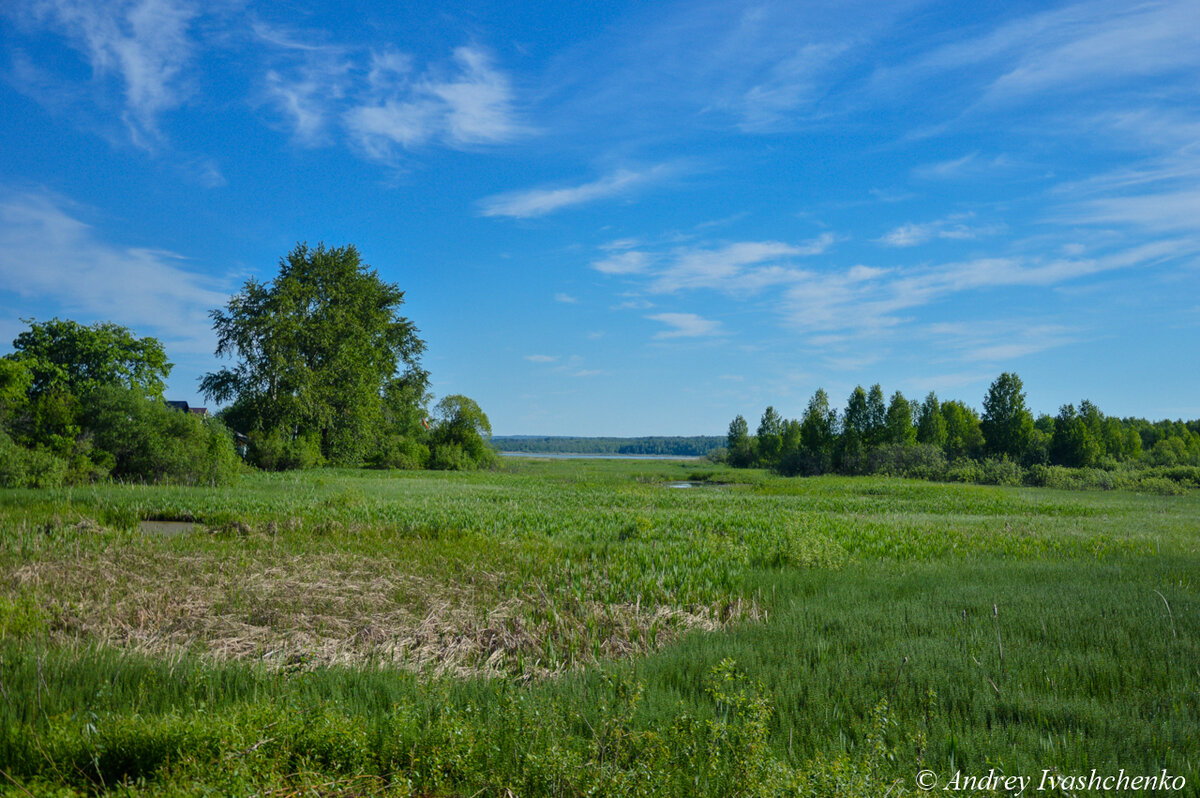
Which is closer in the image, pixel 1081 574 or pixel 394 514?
pixel 1081 574

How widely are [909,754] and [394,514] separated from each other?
15.3 m

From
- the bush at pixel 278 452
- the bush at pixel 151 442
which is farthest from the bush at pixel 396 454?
the bush at pixel 151 442

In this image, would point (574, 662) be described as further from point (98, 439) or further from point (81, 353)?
point (81, 353)

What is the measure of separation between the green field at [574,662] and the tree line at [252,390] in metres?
12.7

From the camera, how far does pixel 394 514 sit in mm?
17328

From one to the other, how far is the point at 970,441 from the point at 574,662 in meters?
60.3

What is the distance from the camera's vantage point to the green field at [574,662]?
376 cm

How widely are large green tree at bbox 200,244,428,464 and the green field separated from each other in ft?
81.3

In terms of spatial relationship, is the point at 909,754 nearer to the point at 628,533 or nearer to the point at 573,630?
the point at 573,630

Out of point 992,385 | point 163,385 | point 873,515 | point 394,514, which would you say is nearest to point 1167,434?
point 992,385

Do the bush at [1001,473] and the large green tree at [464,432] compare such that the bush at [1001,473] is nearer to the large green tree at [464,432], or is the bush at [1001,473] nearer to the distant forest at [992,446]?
the distant forest at [992,446]

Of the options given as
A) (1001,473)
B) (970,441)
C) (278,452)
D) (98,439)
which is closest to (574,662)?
(98,439)

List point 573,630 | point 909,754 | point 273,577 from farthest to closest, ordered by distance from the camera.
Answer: point 273,577
point 573,630
point 909,754

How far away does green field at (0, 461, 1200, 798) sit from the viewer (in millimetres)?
3762
